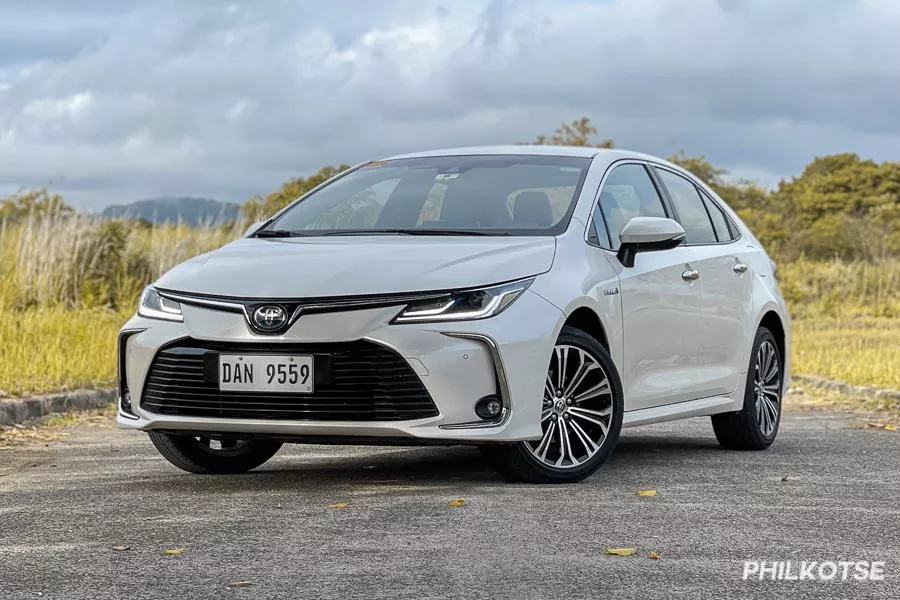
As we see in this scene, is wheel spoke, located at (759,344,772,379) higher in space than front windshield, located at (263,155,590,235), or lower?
lower

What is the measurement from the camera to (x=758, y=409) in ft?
29.2

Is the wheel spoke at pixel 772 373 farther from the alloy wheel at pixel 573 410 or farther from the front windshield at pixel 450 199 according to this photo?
the alloy wheel at pixel 573 410

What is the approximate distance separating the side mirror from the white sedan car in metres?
0.01

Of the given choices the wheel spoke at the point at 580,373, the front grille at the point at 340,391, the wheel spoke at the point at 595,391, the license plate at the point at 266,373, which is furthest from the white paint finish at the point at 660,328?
the license plate at the point at 266,373

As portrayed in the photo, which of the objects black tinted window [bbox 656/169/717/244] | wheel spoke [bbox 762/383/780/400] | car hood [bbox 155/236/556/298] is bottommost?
wheel spoke [bbox 762/383/780/400]

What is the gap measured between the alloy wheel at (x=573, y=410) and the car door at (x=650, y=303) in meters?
0.39

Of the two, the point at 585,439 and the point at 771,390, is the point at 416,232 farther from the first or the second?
the point at 771,390

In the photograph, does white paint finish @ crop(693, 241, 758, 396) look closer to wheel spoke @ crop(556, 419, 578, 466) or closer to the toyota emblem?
wheel spoke @ crop(556, 419, 578, 466)

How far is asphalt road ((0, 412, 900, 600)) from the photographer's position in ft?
15.2

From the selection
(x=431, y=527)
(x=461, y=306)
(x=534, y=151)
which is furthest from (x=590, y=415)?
(x=534, y=151)

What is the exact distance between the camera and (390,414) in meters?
6.23

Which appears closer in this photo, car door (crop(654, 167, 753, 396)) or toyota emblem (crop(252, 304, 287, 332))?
toyota emblem (crop(252, 304, 287, 332))

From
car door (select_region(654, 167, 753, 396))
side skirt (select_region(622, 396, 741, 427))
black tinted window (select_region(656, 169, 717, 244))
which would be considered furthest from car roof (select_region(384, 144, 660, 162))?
side skirt (select_region(622, 396, 741, 427))

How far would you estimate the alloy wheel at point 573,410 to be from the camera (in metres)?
6.65
